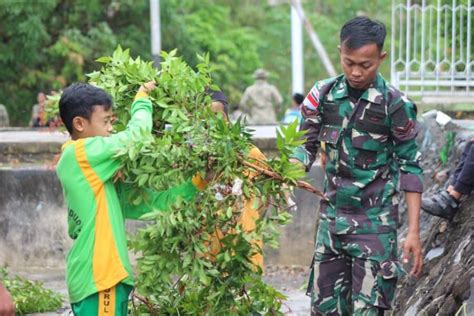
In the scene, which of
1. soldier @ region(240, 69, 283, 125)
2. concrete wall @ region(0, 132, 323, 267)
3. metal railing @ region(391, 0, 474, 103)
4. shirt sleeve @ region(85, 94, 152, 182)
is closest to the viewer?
shirt sleeve @ region(85, 94, 152, 182)

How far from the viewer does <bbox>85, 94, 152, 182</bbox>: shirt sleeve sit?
5.32 meters

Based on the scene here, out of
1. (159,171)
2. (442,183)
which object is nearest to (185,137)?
(159,171)

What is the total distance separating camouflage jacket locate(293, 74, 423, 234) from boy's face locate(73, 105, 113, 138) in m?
1.00

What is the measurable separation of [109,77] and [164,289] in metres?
1.11

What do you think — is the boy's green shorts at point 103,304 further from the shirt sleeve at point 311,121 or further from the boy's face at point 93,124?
the shirt sleeve at point 311,121

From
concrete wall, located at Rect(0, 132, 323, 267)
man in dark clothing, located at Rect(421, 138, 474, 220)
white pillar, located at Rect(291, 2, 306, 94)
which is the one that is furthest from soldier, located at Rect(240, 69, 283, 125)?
man in dark clothing, located at Rect(421, 138, 474, 220)

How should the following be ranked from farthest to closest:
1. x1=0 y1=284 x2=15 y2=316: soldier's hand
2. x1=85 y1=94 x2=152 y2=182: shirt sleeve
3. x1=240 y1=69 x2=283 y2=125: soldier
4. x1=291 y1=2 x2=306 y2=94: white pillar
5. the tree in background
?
x1=291 y1=2 x2=306 y2=94: white pillar → the tree in background → x1=240 y1=69 x2=283 y2=125: soldier → x1=85 y1=94 x2=152 y2=182: shirt sleeve → x1=0 y1=284 x2=15 y2=316: soldier's hand

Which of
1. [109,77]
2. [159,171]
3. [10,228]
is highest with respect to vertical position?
[109,77]

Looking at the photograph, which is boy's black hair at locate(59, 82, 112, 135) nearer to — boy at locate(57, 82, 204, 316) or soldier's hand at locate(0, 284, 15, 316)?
boy at locate(57, 82, 204, 316)

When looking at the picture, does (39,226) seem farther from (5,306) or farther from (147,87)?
(5,306)

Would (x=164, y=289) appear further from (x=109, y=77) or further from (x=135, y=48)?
(x=135, y=48)

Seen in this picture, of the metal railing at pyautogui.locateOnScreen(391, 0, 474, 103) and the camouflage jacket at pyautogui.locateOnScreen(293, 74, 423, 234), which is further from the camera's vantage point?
the metal railing at pyautogui.locateOnScreen(391, 0, 474, 103)

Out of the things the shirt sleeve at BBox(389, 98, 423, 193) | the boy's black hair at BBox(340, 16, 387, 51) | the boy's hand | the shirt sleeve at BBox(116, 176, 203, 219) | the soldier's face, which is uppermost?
the boy's black hair at BBox(340, 16, 387, 51)

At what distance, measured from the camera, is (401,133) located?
5.85m
